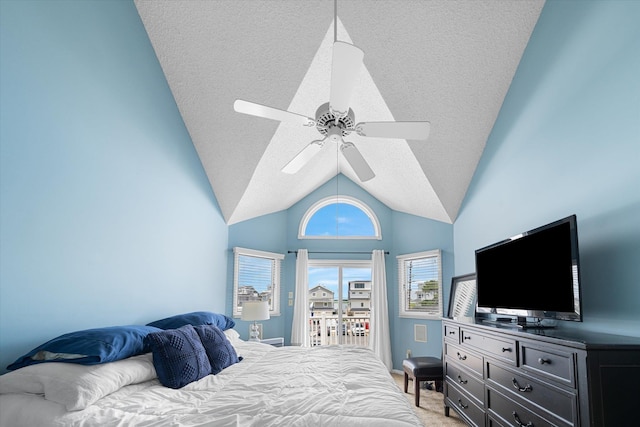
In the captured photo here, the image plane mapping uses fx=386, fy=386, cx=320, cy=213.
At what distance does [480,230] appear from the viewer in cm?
409

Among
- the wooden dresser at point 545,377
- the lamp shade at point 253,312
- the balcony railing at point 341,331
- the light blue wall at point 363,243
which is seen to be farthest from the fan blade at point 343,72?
the balcony railing at point 341,331

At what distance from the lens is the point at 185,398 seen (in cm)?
196

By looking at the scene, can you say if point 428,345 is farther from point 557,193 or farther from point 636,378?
point 636,378

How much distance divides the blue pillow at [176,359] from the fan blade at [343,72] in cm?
176

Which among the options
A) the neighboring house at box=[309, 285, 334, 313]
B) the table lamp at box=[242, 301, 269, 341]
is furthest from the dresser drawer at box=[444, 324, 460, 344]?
the neighboring house at box=[309, 285, 334, 313]

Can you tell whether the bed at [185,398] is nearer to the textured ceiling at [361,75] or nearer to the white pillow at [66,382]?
the white pillow at [66,382]

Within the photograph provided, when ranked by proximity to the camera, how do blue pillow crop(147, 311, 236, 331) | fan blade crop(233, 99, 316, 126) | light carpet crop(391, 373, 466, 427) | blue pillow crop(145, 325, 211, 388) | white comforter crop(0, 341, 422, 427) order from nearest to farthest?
white comforter crop(0, 341, 422, 427) → blue pillow crop(145, 325, 211, 388) → fan blade crop(233, 99, 316, 126) → blue pillow crop(147, 311, 236, 331) → light carpet crop(391, 373, 466, 427)

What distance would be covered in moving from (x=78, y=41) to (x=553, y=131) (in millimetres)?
3238

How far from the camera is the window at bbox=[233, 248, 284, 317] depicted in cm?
571

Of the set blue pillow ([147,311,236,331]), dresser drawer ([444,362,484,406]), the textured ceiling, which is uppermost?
the textured ceiling

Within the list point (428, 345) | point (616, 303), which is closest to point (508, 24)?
point (616, 303)

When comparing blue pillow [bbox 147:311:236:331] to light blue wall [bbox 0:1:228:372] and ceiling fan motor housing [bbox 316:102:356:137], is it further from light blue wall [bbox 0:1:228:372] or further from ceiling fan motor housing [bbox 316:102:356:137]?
ceiling fan motor housing [bbox 316:102:356:137]

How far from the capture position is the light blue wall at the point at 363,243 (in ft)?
18.6

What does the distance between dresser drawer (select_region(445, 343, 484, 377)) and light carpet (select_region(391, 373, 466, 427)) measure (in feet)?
2.01
